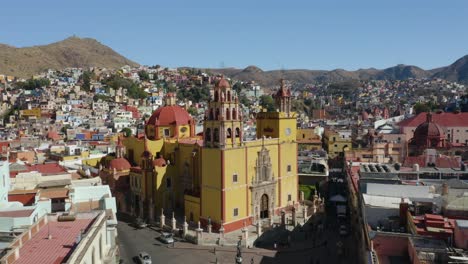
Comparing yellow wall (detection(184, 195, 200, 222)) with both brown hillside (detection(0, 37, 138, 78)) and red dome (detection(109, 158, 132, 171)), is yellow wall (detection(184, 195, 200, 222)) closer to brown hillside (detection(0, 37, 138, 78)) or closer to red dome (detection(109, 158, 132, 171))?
red dome (detection(109, 158, 132, 171))

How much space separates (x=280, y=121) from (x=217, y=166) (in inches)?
282

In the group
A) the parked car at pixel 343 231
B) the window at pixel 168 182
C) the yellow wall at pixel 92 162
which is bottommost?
the parked car at pixel 343 231

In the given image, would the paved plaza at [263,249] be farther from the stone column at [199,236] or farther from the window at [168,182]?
the window at [168,182]

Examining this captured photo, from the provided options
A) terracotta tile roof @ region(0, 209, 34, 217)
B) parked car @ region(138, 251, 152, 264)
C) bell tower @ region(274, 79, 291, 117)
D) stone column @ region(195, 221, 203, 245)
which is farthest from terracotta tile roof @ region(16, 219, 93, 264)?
bell tower @ region(274, 79, 291, 117)

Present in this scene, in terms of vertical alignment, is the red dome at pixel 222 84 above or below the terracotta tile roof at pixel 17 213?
above

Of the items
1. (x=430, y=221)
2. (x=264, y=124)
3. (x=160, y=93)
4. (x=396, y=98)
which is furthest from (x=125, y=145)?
(x=396, y=98)

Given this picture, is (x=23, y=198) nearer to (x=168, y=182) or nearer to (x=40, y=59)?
(x=168, y=182)

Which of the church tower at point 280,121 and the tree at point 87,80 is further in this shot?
the tree at point 87,80

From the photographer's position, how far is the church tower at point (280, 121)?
34375 mm

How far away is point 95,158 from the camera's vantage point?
44750 mm

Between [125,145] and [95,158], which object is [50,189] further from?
[95,158]

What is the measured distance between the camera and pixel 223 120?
2988 centimetres

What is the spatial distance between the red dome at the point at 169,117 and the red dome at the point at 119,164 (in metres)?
4.08

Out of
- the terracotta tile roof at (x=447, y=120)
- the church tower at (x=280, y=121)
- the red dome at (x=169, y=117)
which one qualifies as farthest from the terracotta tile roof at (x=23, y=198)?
the terracotta tile roof at (x=447, y=120)
